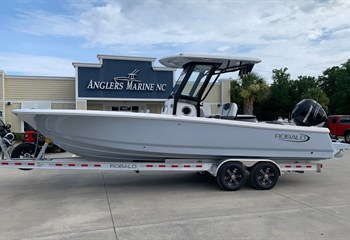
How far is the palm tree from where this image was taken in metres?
26.8

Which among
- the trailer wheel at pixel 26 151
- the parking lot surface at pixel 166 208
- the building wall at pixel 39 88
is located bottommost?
the parking lot surface at pixel 166 208

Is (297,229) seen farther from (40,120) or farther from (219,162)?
(40,120)

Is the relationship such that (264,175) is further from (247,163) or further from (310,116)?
(310,116)

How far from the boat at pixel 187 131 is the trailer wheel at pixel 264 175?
0.22 m

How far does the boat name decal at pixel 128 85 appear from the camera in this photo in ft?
70.5

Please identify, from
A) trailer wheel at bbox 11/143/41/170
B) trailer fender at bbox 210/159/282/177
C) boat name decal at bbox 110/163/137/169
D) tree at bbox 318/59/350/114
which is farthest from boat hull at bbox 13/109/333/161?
tree at bbox 318/59/350/114

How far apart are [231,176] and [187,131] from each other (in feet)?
4.48

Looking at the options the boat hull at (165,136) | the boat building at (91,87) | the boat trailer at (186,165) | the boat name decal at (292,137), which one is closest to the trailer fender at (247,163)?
the boat trailer at (186,165)

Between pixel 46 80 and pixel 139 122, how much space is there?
17.9 meters

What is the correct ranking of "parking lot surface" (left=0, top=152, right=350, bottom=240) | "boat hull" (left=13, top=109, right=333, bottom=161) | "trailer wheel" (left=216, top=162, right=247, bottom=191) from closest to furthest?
"parking lot surface" (left=0, top=152, right=350, bottom=240) < "boat hull" (left=13, top=109, right=333, bottom=161) < "trailer wheel" (left=216, top=162, right=247, bottom=191)

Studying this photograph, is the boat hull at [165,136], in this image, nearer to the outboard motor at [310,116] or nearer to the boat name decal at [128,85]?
the outboard motor at [310,116]

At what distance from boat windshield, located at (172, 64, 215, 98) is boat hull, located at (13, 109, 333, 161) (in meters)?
0.93

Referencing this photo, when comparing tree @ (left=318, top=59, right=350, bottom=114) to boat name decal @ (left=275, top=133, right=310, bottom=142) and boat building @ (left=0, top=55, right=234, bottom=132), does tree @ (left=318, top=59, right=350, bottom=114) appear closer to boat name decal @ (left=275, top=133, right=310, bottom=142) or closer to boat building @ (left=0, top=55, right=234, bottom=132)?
boat building @ (left=0, top=55, right=234, bottom=132)

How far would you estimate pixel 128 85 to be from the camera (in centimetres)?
2206
